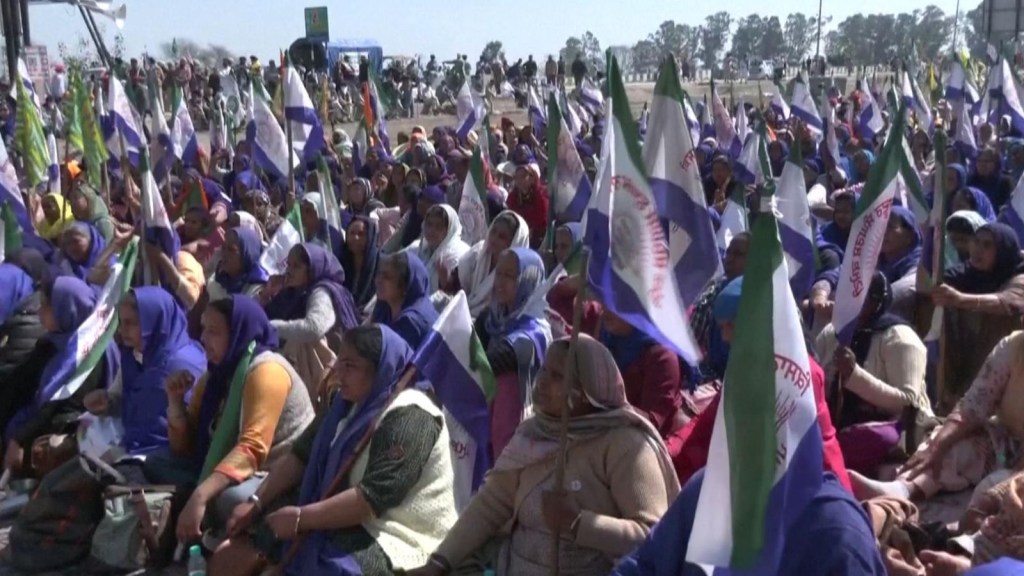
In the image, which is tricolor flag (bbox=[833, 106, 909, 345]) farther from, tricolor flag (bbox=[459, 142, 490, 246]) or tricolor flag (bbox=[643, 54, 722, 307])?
tricolor flag (bbox=[459, 142, 490, 246])

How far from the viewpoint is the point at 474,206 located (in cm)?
866

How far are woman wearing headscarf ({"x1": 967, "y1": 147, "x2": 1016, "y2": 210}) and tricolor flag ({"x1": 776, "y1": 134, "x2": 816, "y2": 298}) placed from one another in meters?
3.68

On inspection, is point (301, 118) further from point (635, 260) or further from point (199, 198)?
point (635, 260)

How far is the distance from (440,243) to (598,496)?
4.38 metres

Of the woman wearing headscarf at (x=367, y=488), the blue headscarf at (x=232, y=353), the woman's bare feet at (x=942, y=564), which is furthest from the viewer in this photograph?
the blue headscarf at (x=232, y=353)

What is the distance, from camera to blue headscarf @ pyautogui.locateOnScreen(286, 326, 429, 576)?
407 cm

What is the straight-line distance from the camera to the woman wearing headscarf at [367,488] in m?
4.04

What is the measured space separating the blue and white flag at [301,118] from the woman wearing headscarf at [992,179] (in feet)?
17.1

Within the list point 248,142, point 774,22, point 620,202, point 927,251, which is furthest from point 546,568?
point 774,22

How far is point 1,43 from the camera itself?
28906mm

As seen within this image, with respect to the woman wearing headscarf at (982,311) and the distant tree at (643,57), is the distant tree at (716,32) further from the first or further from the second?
the woman wearing headscarf at (982,311)

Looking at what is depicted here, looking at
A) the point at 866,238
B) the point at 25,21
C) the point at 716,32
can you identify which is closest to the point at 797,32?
the point at 716,32

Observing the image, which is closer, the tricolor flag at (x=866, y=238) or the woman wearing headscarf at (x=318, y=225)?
the tricolor flag at (x=866, y=238)

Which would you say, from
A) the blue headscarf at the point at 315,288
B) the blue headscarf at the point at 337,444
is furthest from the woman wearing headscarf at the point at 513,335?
the blue headscarf at the point at 315,288
